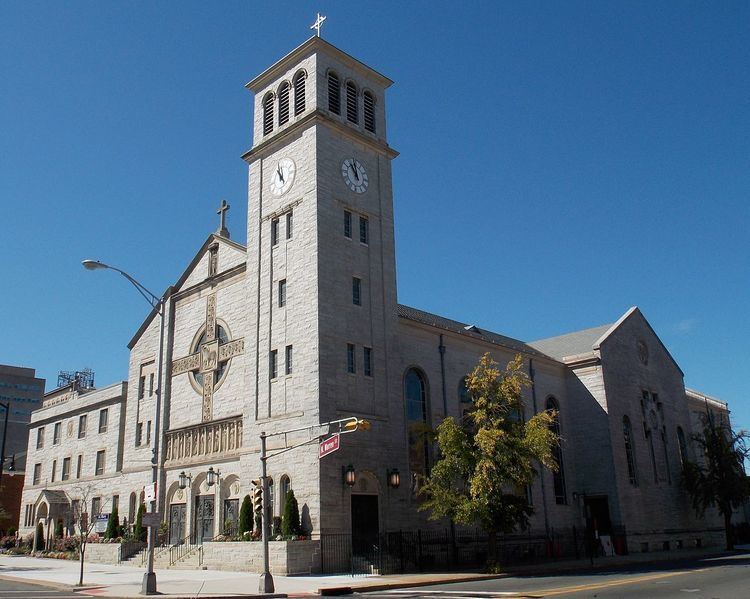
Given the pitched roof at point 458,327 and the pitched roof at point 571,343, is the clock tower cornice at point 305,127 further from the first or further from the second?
the pitched roof at point 571,343

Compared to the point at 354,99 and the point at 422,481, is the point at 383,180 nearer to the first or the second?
the point at 354,99

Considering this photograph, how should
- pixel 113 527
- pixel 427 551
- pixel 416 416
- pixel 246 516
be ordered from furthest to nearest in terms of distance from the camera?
pixel 113 527
pixel 416 416
pixel 427 551
pixel 246 516

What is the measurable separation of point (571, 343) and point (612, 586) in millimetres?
35078

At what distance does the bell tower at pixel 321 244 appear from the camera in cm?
3322

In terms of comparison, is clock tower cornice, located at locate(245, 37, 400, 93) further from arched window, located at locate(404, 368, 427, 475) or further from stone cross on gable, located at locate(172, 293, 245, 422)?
arched window, located at locate(404, 368, 427, 475)

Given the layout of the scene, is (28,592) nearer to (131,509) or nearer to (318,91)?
(131,509)

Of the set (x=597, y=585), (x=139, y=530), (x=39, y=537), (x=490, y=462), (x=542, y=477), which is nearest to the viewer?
(x=597, y=585)

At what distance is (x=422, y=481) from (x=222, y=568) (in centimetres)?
1047

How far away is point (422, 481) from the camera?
35.5 meters

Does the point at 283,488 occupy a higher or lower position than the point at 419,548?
higher

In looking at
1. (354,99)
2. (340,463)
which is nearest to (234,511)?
(340,463)

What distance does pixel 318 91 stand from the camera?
125 feet

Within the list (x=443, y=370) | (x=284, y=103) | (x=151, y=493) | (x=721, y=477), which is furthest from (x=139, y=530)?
(x=721, y=477)

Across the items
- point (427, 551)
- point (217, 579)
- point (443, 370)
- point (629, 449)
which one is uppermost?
point (443, 370)
